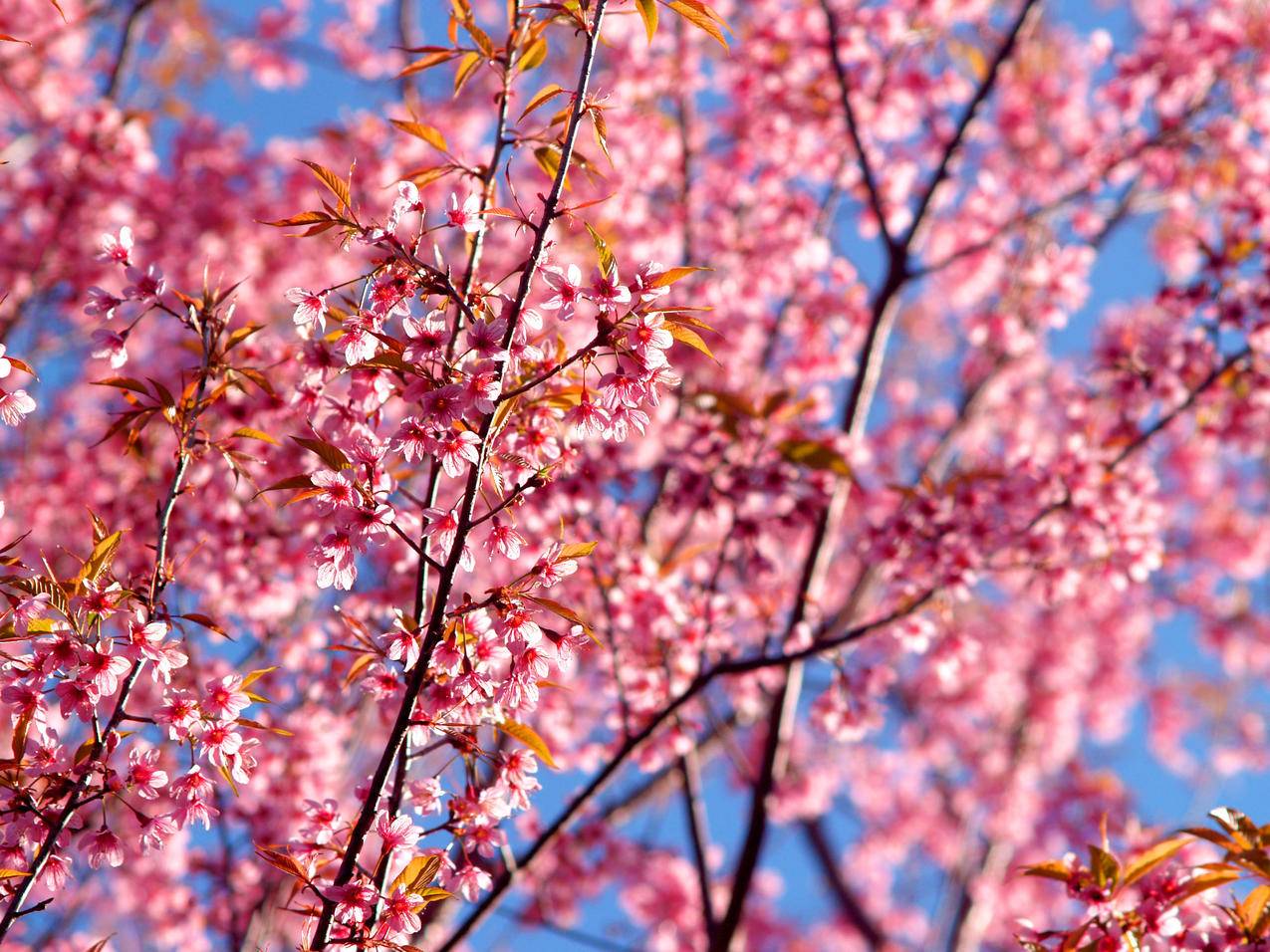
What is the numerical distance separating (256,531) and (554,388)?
1.78m

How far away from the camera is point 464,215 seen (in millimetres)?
2330

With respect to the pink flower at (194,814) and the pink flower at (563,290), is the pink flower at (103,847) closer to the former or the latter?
the pink flower at (194,814)

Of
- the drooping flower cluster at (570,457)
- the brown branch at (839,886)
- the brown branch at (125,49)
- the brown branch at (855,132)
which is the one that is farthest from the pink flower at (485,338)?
the brown branch at (839,886)

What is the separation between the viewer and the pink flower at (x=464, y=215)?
91.1 inches

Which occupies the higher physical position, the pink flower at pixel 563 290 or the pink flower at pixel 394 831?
the pink flower at pixel 563 290

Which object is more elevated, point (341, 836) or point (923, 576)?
point (923, 576)

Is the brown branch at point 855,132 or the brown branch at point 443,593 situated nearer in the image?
the brown branch at point 443,593

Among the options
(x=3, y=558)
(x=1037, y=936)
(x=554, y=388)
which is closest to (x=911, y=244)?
(x=554, y=388)

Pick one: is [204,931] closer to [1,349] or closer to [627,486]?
[627,486]

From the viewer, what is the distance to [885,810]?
11.8m

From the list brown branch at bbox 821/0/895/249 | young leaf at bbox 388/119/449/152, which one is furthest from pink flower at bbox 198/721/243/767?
brown branch at bbox 821/0/895/249

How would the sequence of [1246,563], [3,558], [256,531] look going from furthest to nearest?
[1246,563] < [256,531] < [3,558]


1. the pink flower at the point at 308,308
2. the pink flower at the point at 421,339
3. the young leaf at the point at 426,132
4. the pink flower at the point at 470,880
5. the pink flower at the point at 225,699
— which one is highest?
the young leaf at the point at 426,132

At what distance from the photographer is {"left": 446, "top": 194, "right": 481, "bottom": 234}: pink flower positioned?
2.31 metres
